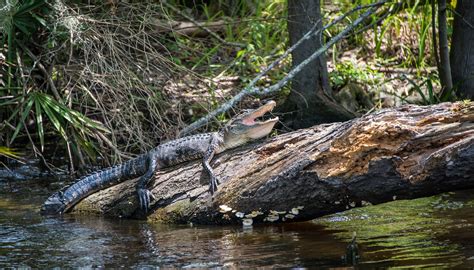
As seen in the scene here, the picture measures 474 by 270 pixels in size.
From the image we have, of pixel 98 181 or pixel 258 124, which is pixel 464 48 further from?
pixel 98 181

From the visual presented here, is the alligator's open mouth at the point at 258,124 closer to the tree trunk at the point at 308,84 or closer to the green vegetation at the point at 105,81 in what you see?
the green vegetation at the point at 105,81

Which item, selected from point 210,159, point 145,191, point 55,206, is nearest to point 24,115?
point 55,206

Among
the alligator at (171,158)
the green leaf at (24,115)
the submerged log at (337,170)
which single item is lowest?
the submerged log at (337,170)

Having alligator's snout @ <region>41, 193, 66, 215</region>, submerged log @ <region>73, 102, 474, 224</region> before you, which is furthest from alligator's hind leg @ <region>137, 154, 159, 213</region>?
alligator's snout @ <region>41, 193, 66, 215</region>

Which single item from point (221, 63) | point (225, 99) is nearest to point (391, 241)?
point (225, 99)

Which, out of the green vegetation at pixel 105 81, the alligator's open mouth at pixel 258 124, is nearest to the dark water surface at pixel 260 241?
the alligator's open mouth at pixel 258 124

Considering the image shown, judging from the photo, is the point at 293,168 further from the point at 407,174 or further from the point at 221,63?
the point at 221,63

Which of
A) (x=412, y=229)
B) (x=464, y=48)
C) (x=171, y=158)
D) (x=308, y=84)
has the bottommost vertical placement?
(x=412, y=229)

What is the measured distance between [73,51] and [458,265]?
604cm

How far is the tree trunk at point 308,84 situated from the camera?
382 inches

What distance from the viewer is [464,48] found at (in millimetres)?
9484

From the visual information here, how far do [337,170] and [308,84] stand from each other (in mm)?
4452

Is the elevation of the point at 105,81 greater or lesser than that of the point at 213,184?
greater

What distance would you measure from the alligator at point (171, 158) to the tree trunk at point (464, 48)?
142 inches
